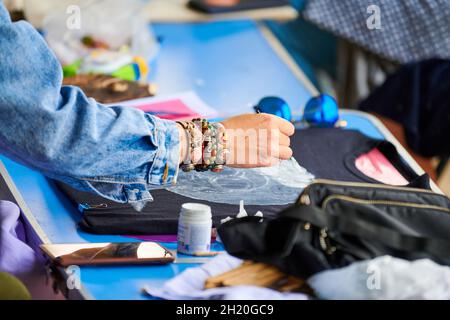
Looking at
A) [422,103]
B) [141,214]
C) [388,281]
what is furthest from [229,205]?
[422,103]

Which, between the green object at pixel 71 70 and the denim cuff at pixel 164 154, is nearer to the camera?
the denim cuff at pixel 164 154

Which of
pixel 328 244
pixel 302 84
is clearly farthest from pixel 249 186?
pixel 302 84

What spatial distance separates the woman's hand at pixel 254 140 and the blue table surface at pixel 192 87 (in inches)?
7.5

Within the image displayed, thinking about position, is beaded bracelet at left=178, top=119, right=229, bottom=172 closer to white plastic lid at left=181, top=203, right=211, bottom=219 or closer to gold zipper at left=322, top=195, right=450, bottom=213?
white plastic lid at left=181, top=203, right=211, bottom=219

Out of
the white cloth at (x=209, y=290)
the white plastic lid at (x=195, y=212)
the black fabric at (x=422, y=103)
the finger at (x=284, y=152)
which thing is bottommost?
the black fabric at (x=422, y=103)

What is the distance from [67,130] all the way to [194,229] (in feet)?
0.88

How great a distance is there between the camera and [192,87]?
6.88 ft

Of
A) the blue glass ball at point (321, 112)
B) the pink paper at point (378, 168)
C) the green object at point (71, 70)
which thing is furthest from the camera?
the green object at point (71, 70)

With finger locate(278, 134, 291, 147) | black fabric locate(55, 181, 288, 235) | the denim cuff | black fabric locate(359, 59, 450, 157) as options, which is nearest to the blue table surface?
black fabric locate(55, 181, 288, 235)

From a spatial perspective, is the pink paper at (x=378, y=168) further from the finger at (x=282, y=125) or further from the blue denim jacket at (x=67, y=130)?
the blue denim jacket at (x=67, y=130)

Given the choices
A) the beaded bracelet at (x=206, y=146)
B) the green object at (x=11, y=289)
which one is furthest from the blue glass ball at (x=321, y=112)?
the green object at (x=11, y=289)

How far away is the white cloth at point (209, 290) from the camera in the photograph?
3.64 feet
